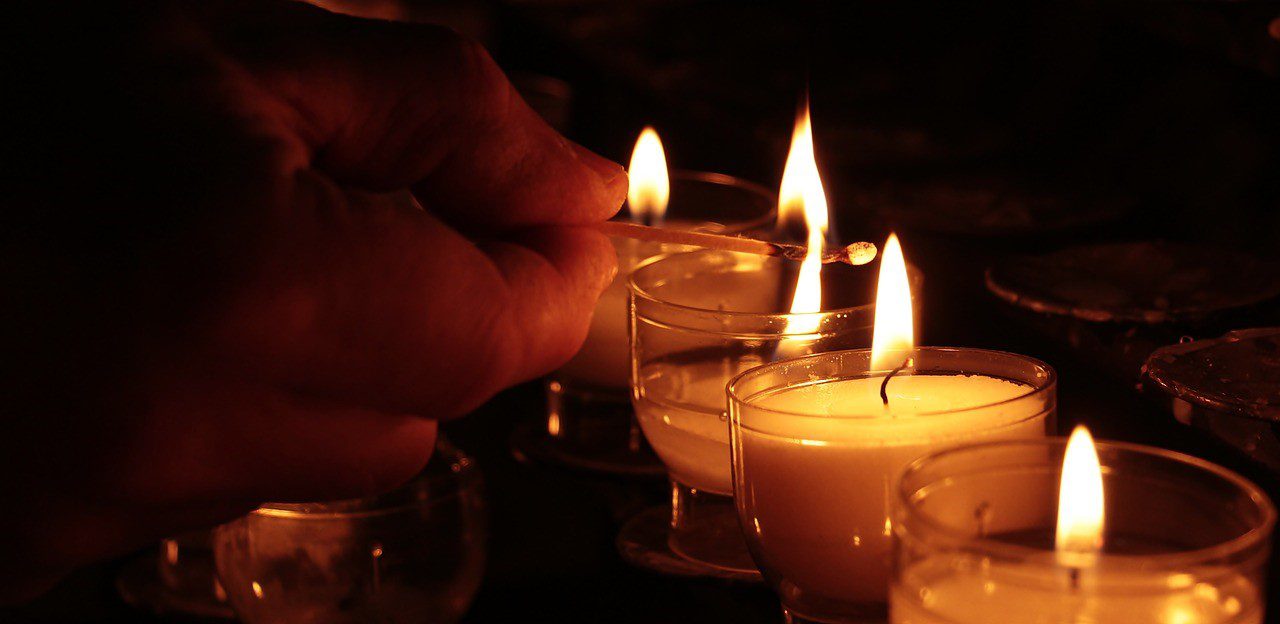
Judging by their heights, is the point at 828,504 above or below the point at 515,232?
below

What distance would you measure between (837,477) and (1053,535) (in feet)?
0.38

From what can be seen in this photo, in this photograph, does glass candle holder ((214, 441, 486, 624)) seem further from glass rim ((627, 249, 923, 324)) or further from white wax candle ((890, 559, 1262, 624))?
white wax candle ((890, 559, 1262, 624))

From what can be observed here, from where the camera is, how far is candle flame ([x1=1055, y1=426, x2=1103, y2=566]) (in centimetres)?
59

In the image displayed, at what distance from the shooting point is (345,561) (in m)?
0.98

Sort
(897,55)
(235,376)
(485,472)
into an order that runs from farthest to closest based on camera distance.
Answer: (897,55)
(485,472)
(235,376)

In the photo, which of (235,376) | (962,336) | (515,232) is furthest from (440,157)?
(962,336)

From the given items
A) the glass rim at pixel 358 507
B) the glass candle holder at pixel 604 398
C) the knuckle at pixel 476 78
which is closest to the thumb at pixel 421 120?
the knuckle at pixel 476 78

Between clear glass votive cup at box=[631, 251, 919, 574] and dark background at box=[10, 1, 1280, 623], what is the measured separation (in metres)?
0.05

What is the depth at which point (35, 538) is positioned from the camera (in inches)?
27.0

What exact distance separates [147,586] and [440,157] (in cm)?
56

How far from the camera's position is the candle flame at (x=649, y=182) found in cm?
122

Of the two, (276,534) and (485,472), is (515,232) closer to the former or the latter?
(276,534)

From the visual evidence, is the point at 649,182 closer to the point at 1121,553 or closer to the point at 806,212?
the point at 806,212

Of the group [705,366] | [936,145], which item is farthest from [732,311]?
[936,145]
